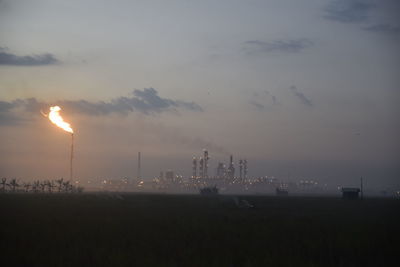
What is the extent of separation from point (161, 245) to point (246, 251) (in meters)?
5.14

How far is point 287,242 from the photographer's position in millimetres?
32344

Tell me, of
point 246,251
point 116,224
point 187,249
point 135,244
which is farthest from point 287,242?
point 116,224

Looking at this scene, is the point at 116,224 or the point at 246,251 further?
the point at 116,224

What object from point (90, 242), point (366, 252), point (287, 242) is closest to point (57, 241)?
point (90, 242)

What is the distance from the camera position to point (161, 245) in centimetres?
3031

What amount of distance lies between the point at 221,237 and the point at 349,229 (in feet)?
38.7

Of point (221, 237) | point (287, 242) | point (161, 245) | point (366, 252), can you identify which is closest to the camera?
point (366, 252)

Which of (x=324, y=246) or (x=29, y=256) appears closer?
(x=29, y=256)

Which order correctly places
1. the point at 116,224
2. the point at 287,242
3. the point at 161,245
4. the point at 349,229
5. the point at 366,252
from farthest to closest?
the point at 116,224, the point at 349,229, the point at 287,242, the point at 161,245, the point at 366,252

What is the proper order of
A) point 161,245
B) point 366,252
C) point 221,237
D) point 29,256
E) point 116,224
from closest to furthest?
point 29,256
point 366,252
point 161,245
point 221,237
point 116,224

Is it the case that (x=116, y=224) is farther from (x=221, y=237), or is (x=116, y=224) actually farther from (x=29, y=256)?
(x=29, y=256)

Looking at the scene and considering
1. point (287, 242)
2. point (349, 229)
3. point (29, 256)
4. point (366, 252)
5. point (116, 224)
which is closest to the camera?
point (29, 256)

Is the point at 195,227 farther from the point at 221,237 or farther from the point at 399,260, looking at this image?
the point at 399,260

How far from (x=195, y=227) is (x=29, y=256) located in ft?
57.8
